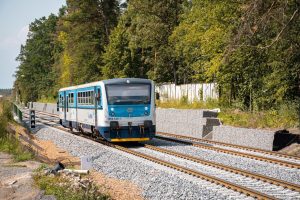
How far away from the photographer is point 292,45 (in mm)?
20969

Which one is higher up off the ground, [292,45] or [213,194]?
[292,45]

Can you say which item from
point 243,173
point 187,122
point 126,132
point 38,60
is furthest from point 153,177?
point 38,60

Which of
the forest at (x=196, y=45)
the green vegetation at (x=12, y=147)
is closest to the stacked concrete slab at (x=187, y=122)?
the forest at (x=196, y=45)

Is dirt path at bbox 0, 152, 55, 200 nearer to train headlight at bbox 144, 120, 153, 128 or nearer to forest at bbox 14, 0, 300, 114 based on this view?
train headlight at bbox 144, 120, 153, 128

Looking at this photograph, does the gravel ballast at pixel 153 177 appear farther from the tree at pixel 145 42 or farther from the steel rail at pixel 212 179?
the tree at pixel 145 42

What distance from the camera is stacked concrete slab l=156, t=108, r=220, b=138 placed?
82.7ft

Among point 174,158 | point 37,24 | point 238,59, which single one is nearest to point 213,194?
point 174,158

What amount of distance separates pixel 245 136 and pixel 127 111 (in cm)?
523

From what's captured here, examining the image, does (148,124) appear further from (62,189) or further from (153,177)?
(62,189)

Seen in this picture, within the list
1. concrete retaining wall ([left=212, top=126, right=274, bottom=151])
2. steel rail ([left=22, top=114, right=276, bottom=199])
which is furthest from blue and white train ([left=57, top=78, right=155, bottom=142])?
concrete retaining wall ([left=212, top=126, right=274, bottom=151])

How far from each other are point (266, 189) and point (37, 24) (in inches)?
4179

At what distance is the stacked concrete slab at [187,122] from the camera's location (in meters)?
25.2

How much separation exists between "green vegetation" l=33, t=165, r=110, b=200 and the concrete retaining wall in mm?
9819

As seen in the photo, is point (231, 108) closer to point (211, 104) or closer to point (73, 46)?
point (211, 104)
